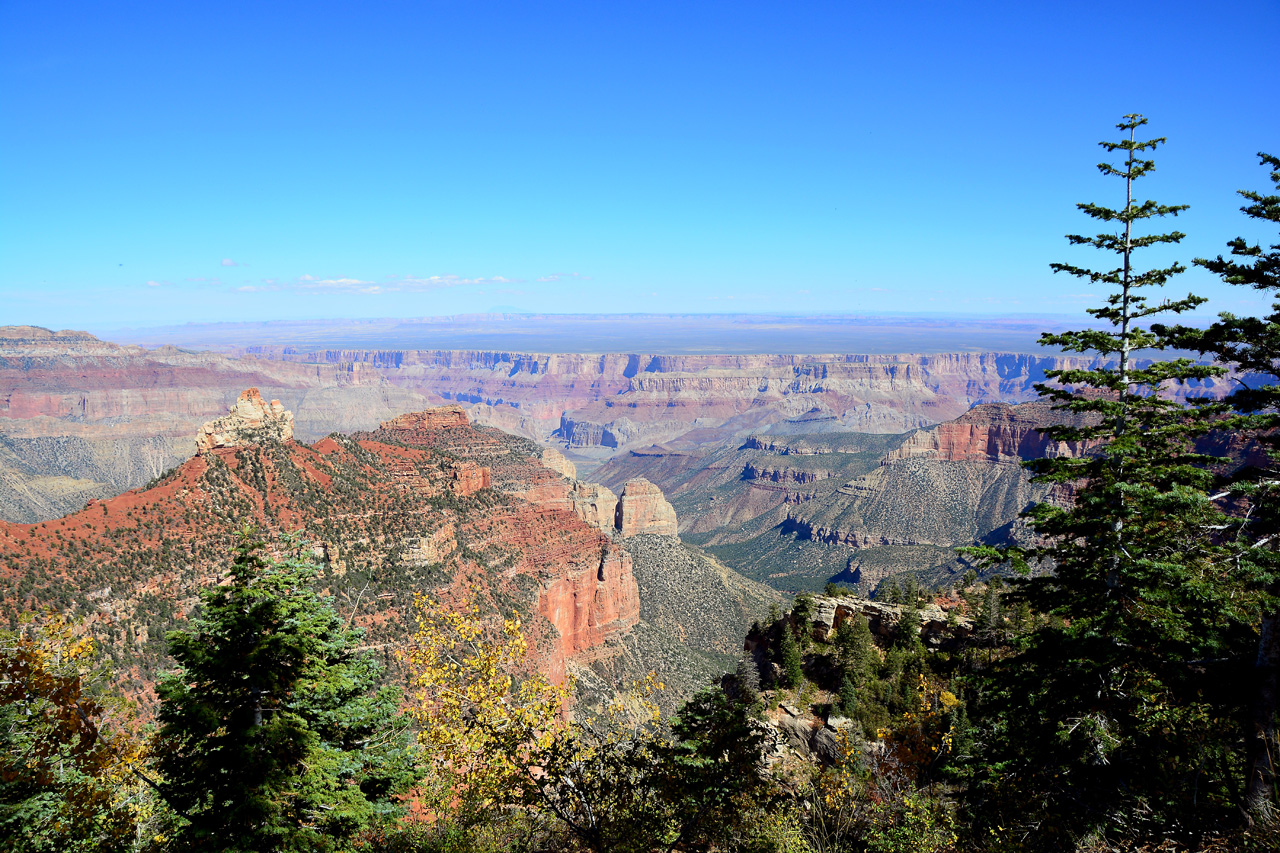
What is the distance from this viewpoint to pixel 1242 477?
14.4 metres

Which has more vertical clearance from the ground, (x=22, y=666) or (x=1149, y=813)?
(x=22, y=666)

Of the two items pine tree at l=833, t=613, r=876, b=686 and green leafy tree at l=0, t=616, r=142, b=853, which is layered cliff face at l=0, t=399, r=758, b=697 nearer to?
green leafy tree at l=0, t=616, r=142, b=853

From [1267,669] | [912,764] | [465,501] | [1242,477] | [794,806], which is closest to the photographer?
[1267,669]

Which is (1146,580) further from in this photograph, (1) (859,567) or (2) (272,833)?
(1) (859,567)

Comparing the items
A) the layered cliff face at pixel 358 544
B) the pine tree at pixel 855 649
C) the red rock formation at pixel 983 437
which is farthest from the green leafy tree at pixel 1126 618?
the red rock formation at pixel 983 437

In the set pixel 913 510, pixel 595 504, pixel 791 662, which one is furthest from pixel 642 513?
pixel 791 662

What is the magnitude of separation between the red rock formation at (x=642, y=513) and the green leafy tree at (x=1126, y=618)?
107466mm

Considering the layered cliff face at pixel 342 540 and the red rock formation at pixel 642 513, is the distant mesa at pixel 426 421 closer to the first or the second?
the layered cliff face at pixel 342 540

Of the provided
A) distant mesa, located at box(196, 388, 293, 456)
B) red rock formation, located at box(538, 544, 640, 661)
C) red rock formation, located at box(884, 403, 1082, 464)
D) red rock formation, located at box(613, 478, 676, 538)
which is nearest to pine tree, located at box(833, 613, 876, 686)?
red rock formation, located at box(538, 544, 640, 661)

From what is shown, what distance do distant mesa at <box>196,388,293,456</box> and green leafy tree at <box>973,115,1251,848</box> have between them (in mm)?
55010

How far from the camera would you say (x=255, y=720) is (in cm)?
1267

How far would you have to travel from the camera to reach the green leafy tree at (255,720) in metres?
12.2

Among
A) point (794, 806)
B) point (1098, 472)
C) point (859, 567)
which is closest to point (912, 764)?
point (794, 806)

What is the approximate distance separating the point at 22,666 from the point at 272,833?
7575mm
